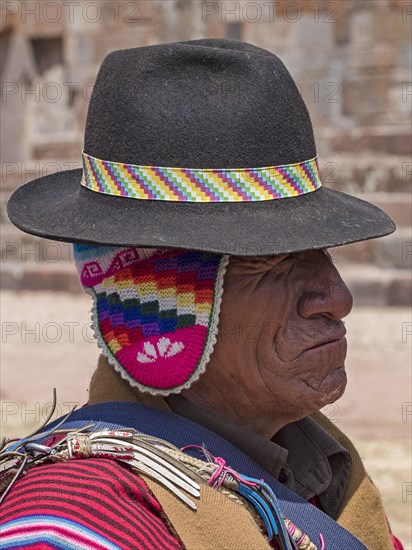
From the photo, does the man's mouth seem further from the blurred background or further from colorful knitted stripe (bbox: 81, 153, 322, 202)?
the blurred background

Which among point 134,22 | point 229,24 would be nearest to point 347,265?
point 229,24

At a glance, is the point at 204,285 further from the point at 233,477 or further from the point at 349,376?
the point at 349,376

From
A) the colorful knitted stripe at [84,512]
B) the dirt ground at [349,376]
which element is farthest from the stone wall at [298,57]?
Result: the colorful knitted stripe at [84,512]

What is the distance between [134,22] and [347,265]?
5920 millimetres

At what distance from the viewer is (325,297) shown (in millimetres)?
2123

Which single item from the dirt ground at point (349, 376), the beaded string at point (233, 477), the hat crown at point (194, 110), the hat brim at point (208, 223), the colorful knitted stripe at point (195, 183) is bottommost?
the dirt ground at point (349, 376)

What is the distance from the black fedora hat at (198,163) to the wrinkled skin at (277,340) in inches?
4.2

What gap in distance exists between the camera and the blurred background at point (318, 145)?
266 inches

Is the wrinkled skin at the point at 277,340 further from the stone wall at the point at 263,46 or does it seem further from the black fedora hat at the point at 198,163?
the stone wall at the point at 263,46

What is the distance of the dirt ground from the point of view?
5.74 metres

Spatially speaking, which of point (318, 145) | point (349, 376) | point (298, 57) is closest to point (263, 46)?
point (298, 57)

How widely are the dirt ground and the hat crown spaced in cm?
306

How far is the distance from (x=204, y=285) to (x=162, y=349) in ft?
0.49

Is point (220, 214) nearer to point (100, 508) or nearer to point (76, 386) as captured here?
point (100, 508)
